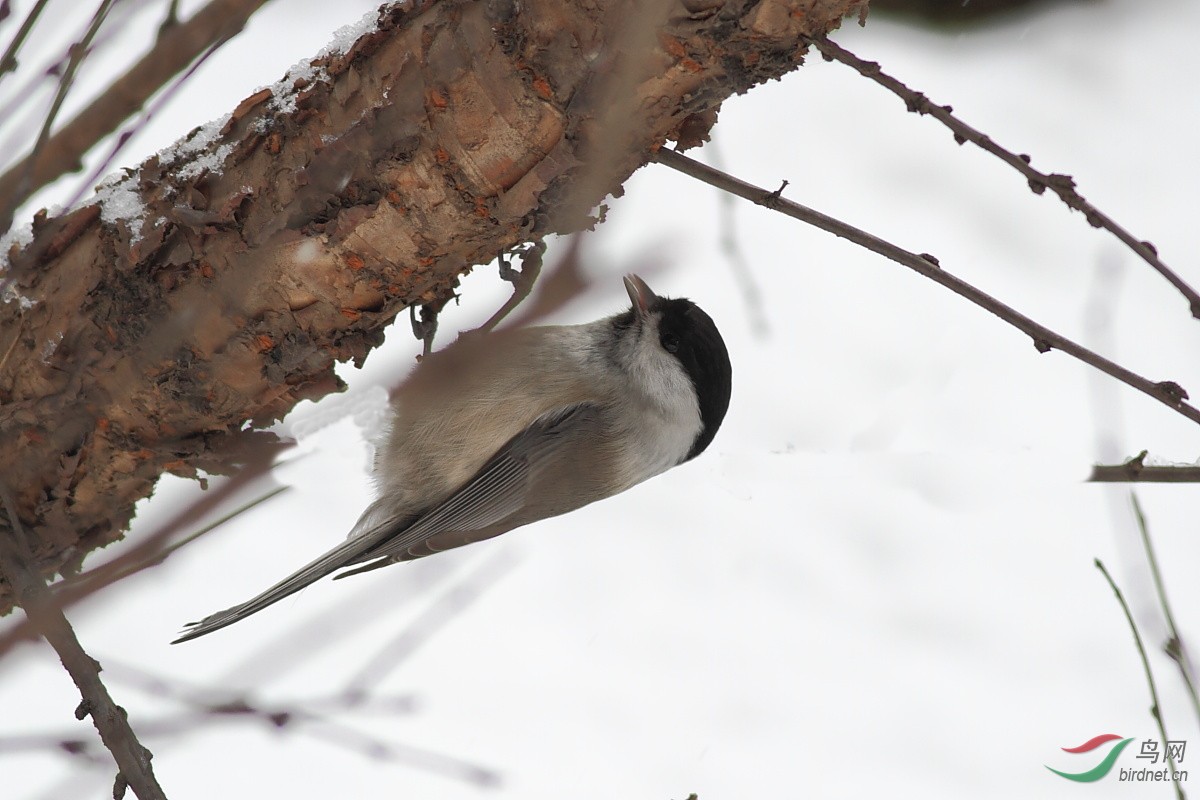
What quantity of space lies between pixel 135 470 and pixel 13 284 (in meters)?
0.42

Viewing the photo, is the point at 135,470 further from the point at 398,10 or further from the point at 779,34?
the point at 779,34

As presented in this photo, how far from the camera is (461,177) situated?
143 centimetres

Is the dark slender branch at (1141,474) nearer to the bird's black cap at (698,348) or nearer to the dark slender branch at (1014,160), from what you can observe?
the dark slender branch at (1014,160)

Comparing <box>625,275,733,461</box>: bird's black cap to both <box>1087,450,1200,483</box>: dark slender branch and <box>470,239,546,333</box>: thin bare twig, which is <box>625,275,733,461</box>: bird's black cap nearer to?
<box>470,239,546,333</box>: thin bare twig

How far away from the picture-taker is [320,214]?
4.90ft

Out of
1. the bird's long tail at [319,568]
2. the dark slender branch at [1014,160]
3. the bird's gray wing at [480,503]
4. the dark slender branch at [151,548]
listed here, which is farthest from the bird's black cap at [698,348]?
the dark slender branch at [151,548]

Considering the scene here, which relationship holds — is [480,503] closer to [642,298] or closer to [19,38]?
[642,298]

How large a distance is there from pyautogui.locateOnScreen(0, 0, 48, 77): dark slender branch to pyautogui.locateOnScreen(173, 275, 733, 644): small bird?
1225 millimetres

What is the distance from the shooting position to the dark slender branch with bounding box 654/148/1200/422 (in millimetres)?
1234

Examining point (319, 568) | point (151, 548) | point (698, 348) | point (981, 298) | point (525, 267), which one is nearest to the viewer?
point (151, 548)

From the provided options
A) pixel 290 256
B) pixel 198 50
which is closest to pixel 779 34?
pixel 198 50

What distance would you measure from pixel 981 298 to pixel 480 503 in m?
1.42

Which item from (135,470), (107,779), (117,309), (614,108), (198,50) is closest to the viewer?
(198,50)

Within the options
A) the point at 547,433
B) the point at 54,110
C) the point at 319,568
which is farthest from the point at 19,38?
the point at 547,433
